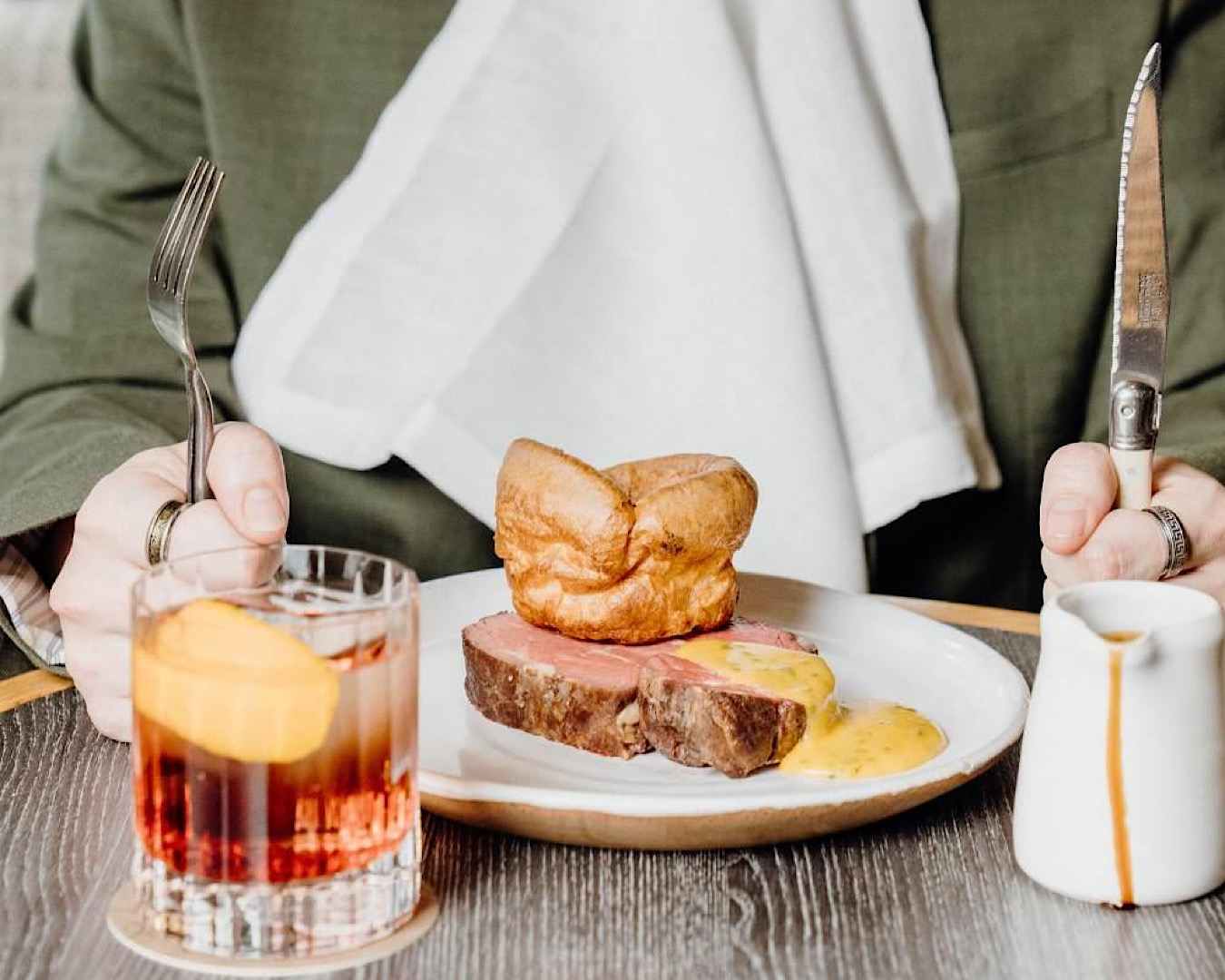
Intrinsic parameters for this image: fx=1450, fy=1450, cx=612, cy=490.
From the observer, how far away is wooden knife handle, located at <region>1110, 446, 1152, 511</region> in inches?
41.6

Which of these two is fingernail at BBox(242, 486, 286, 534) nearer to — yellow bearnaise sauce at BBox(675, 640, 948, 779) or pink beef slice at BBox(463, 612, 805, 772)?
pink beef slice at BBox(463, 612, 805, 772)

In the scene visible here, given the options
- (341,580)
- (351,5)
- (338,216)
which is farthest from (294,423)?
(341,580)

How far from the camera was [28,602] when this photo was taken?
1.14 meters

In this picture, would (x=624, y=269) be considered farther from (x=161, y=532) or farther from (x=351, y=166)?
(x=161, y=532)

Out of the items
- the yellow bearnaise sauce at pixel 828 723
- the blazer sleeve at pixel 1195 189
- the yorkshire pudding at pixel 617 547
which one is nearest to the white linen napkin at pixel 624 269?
the blazer sleeve at pixel 1195 189

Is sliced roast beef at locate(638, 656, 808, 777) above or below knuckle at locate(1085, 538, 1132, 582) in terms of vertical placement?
below

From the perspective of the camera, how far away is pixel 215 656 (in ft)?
2.20

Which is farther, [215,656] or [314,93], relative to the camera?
[314,93]

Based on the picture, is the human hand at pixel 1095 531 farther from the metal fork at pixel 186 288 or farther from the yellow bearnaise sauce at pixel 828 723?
the metal fork at pixel 186 288

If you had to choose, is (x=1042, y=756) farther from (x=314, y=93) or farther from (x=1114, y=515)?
(x=314, y=93)

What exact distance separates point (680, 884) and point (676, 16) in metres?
Answer: 1.02

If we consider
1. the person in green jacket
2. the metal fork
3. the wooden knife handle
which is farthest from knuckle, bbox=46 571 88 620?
the wooden knife handle

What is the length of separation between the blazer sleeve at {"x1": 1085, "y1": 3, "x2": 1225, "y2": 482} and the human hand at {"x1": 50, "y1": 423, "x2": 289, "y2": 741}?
3.52ft

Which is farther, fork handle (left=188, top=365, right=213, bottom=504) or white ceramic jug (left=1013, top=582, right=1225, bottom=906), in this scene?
fork handle (left=188, top=365, right=213, bottom=504)
